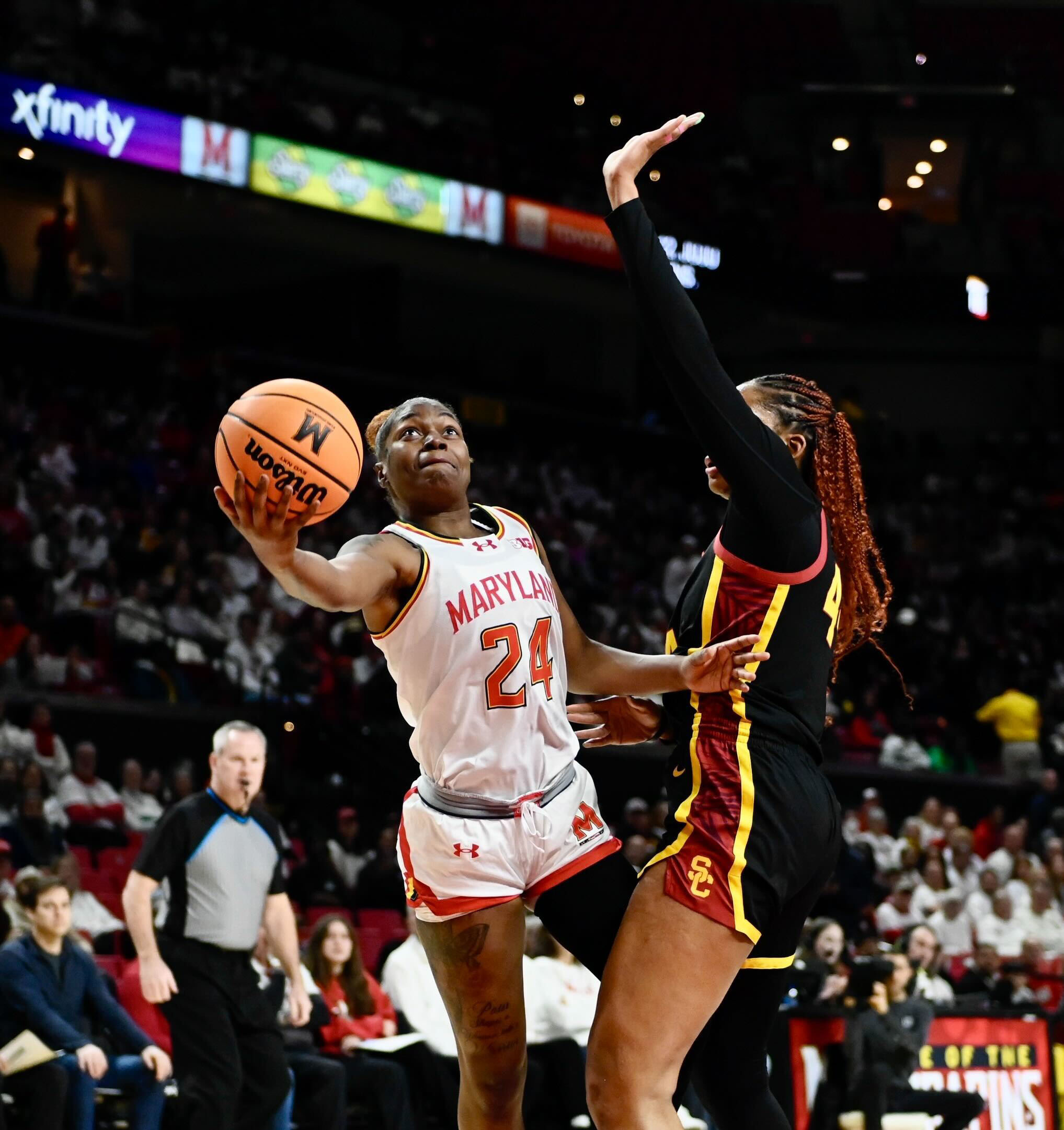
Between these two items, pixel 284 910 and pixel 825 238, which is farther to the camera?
pixel 825 238

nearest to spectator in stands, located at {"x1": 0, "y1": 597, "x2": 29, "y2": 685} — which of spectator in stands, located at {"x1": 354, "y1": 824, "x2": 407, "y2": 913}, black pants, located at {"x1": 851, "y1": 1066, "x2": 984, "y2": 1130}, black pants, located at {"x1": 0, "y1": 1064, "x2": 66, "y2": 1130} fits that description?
spectator in stands, located at {"x1": 354, "y1": 824, "x2": 407, "y2": 913}

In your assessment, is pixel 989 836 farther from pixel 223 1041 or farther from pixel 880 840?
pixel 223 1041

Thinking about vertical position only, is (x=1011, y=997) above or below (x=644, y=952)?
below

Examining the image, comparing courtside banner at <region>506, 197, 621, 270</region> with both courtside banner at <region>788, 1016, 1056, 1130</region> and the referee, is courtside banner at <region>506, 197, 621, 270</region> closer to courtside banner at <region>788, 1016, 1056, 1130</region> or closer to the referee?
courtside banner at <region>788, 1016, 1056, 1130</region>

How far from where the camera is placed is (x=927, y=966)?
10922mm

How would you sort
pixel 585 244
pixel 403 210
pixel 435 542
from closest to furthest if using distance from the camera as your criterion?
pixel 435 542 < pixel 403 210 < pixel 585 244

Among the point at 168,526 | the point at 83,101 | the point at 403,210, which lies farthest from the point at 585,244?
the point at 168,526

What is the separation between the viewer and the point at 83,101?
19.0 m

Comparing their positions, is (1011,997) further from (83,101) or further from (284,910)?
(83,101)

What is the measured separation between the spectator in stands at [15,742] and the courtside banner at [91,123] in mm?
8435

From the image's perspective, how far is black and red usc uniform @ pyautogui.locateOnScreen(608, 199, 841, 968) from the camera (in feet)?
12.3

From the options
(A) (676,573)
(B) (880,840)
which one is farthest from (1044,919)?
(A) (676,573)

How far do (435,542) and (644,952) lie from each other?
3.80ft

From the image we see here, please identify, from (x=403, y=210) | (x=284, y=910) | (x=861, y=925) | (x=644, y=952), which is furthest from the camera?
(x=403, y=210)
